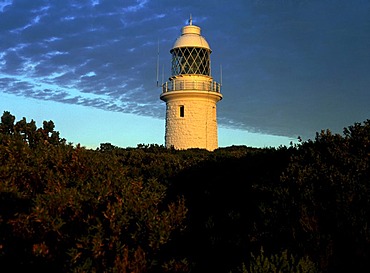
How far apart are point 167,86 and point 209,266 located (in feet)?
83.8

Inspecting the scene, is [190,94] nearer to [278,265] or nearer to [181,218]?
[181,218]

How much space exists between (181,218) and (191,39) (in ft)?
84.0

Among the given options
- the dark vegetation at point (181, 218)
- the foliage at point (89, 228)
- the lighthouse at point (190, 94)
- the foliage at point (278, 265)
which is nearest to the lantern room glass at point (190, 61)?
the lighthouse at point (190, 94)

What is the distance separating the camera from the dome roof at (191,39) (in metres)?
31.5

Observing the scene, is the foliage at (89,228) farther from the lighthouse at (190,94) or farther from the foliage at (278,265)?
the lighthouse at (190,94)

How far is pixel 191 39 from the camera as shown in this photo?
31.8 metres

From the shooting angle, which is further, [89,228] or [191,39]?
[191,39]

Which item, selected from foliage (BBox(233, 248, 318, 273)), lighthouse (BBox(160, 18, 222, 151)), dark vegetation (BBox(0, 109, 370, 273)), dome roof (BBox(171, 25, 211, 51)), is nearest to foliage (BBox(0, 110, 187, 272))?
dark vegetation (BBox(0, 109, 370, 273))

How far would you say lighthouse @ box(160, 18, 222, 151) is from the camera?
1228 inches

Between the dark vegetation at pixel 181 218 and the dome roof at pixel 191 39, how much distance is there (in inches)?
856

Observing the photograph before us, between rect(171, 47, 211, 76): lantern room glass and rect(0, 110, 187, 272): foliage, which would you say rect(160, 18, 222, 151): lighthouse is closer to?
rect(171, 47, 211, 76): lantern room glass

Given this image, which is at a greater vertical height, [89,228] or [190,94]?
[190,94]

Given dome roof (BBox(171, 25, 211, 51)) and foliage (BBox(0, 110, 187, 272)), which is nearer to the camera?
foliage (BBox(0, 110, 187, 272))

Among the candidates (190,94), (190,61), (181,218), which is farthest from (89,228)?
(190,61)
